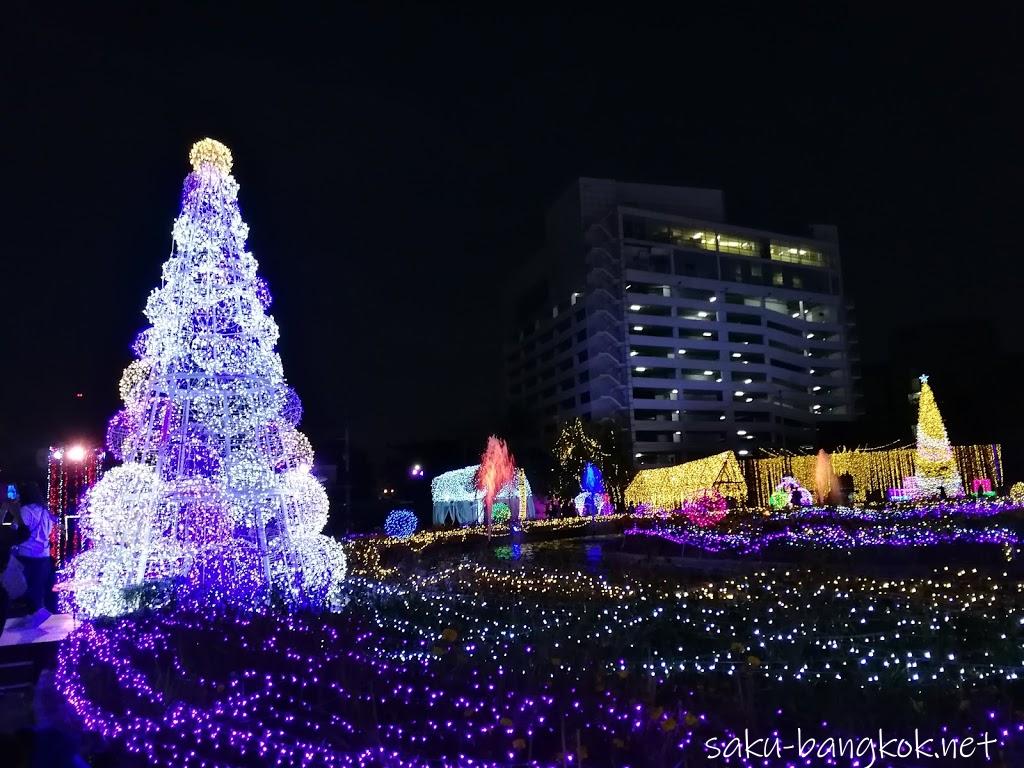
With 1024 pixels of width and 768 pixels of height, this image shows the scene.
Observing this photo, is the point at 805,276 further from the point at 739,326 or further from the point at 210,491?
the point at 210,491

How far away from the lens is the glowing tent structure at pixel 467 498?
36.9 meters

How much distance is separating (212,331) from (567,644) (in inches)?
286

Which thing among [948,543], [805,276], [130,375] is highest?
[805,276]

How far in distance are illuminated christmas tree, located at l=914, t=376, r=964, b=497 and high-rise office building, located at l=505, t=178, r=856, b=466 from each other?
4079cm

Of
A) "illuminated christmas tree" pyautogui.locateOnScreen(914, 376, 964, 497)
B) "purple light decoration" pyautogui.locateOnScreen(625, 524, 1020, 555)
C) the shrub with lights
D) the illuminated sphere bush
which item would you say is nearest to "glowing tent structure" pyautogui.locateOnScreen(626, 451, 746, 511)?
the shrub with lights

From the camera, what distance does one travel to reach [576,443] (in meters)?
56.6

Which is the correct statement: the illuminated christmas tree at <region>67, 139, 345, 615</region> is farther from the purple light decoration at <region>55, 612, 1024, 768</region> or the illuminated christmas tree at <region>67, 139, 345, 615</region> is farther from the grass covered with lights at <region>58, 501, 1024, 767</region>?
the purple light decoration at <region>55, 612, 1024, 768</region>

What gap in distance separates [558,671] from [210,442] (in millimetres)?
7546

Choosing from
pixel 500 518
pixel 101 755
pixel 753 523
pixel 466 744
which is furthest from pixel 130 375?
pixel 500 518

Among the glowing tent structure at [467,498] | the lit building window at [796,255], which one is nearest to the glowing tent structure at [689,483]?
the glowing tent structure at [467,498]

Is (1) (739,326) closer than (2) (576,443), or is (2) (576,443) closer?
(2) (576,443)

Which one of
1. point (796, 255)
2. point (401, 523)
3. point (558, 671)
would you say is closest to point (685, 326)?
point (796, 255)

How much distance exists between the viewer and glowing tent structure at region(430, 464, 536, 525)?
3688 centimetres

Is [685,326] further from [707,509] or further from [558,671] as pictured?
[558,671]
